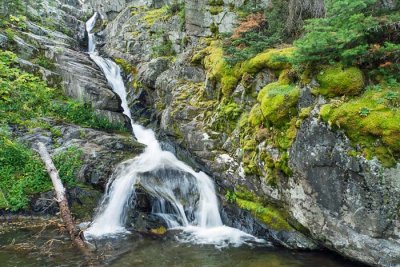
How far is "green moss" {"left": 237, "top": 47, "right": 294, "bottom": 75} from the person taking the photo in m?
9.30

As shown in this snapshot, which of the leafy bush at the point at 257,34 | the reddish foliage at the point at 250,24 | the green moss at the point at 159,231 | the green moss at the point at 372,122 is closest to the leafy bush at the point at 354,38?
the green moss at the point at 372,122

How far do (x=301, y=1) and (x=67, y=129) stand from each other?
11660 millimetres

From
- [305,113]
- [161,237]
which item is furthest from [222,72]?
[161,237]

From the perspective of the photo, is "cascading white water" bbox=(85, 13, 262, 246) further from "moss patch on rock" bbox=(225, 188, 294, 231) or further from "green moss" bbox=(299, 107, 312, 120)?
"green moss" bbox=(299, 107, 312, 120)

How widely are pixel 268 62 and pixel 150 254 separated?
6.68m

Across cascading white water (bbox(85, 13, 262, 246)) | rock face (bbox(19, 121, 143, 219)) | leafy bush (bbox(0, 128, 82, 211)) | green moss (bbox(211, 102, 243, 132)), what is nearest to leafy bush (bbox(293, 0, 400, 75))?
green moss (bbox(211, 102, 243, 132))

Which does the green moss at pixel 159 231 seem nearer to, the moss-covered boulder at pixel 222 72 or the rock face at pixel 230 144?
the rock face at pixel 230 144

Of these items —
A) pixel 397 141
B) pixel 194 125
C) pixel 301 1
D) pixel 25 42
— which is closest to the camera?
pixel 397 141

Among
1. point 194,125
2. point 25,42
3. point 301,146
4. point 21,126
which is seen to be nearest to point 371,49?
point 301,146

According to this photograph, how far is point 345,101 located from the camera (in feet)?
24.2

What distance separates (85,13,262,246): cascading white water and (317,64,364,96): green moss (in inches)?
184

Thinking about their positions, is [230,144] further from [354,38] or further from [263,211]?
[354,38]

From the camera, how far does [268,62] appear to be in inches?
401

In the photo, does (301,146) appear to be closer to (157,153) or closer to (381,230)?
(381,230)
